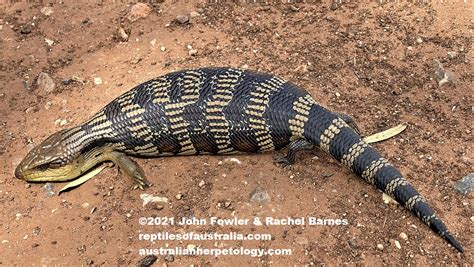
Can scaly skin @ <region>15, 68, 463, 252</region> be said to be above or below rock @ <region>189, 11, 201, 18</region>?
below

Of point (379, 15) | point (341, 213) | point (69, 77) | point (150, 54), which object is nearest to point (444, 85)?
point (379, 15)

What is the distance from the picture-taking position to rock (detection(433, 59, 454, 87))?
22.2 feet

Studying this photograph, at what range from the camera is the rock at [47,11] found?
27.5 feet

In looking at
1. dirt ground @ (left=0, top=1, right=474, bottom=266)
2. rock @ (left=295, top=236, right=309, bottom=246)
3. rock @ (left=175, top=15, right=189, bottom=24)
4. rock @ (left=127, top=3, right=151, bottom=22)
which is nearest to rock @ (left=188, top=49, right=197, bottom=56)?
A: dirt ground @ (left=0, top=1, right=474, bottom=266)

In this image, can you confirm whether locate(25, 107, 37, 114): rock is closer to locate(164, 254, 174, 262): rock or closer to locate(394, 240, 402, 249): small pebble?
locate(164, 254, 174, 262): rock

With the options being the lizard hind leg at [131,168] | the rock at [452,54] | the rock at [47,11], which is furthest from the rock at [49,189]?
the rock at [452,54]

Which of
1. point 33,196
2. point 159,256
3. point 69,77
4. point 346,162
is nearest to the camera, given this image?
point 159,256

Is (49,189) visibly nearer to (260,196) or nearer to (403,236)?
(260,196)

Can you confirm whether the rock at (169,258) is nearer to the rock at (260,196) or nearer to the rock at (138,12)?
the rock at (260,196)

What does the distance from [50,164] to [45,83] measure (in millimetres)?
1700

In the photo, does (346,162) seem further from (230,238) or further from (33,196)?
(33,196)

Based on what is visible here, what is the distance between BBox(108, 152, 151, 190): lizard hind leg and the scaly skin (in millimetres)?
12

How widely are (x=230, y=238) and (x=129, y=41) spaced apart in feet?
12.6

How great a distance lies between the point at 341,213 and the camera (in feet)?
18.0
